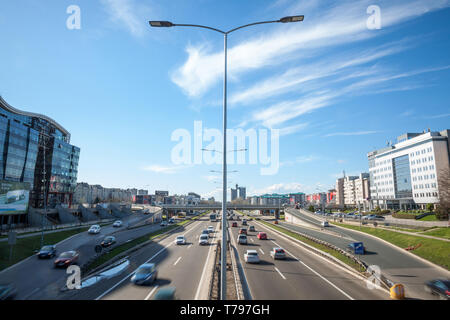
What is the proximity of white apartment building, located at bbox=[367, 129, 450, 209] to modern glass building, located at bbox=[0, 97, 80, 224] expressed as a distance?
110 metres

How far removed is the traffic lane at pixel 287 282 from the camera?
44.8ft

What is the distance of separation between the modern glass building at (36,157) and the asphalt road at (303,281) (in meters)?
46.7

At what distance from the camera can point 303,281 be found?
1656 centimetres

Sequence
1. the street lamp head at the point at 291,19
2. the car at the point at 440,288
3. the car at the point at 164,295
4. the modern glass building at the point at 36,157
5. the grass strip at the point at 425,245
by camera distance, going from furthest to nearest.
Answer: the modern glass building at the point at 36,157
the grass strip at the point at 425,245
the car at the point at 440,288
the car at the point at 164,295
the street lamp head at the point at 291,19

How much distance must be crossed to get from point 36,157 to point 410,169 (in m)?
127

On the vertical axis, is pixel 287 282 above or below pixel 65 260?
above

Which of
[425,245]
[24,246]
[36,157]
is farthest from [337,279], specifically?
[36,157]

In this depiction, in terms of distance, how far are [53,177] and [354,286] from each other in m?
89.1

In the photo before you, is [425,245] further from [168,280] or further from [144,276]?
[144,276]

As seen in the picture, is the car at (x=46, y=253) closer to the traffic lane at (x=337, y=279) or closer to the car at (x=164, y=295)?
the car at (x=164, y=295)

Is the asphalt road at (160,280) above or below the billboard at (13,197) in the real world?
below

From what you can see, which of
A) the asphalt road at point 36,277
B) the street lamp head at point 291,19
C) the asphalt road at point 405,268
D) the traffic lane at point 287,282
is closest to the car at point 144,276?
the asphalt road at point 36,277
